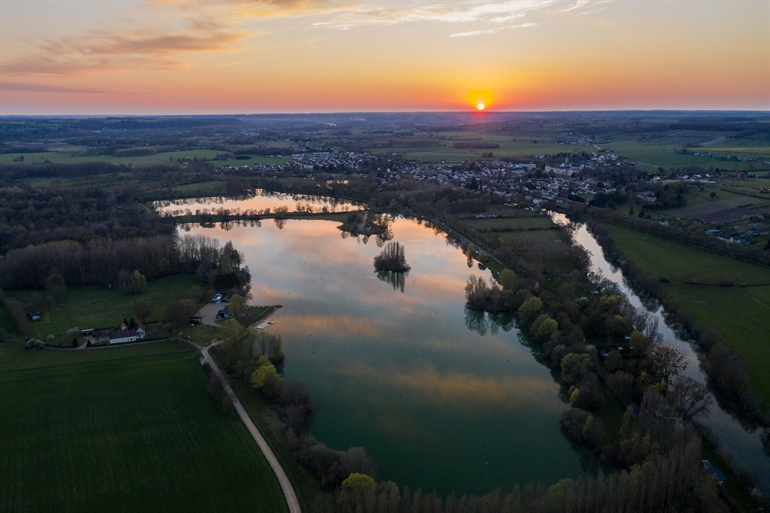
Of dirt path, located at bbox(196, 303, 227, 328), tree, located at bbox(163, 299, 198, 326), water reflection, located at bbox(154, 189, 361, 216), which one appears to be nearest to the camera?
tree, located at bbox(163, 299, 198, 326)

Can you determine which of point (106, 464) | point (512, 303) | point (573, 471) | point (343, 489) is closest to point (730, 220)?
point (512, 303)

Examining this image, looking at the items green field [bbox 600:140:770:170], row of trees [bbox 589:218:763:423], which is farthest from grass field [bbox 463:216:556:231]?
green field [bbox 600:140:770:170]

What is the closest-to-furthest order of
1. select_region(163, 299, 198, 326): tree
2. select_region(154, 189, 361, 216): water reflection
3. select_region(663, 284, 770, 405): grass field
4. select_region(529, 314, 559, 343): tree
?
select_region(663, 284, 770, 405): grass field, select_region(529, 314, 559, 343): tree, select_region(163, 299, 198, 326): tree, select_region(154, 189, 361, 216): water reflection

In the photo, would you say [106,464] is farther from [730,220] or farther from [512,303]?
[730,220]

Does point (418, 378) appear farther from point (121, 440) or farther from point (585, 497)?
point (121, 440)

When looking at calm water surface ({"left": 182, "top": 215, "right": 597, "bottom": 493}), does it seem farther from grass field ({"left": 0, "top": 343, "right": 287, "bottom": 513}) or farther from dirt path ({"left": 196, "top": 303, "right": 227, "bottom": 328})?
grass field ({"left": 0, "top": 343, "right": 287, "bottom": 513})
